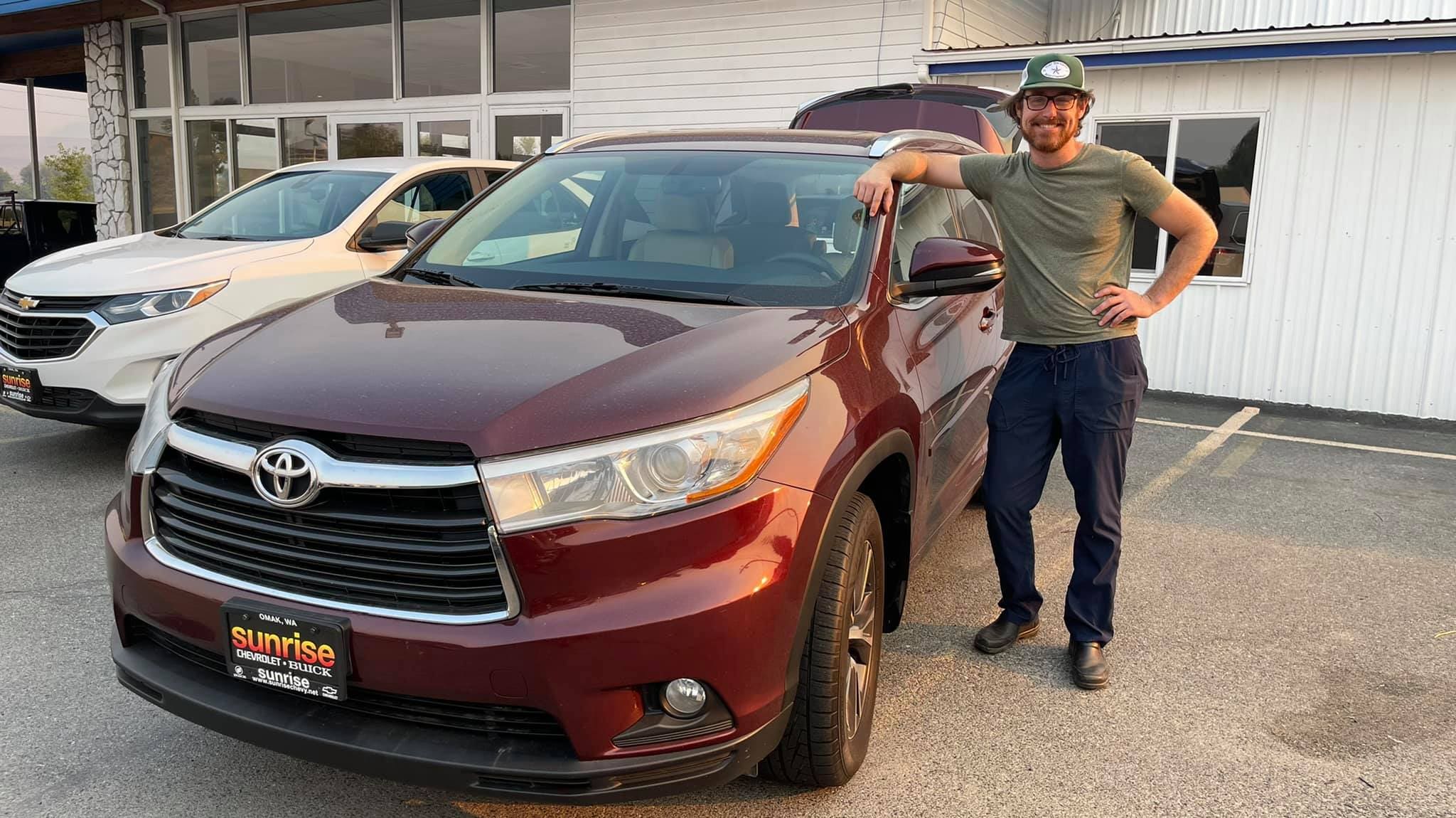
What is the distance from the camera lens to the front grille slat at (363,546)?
7.03 feet

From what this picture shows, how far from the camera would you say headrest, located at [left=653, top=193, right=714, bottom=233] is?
3428mm

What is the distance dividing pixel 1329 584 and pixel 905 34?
7.28 metres

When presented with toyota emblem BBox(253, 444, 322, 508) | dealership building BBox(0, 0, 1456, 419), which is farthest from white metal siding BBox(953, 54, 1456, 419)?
toyota emblem BBox(253, 444, 322, 508)

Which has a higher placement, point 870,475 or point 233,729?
point 870,475

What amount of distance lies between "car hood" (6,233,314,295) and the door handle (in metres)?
4.06

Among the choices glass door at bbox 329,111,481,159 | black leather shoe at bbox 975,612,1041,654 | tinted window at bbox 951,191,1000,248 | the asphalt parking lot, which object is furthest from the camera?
glass door at bbox 329,111,481,159

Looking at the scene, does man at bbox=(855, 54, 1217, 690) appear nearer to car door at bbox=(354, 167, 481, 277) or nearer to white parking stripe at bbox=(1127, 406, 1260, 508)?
white parking stripe at bbox=(1127, 406, 1260, 508)

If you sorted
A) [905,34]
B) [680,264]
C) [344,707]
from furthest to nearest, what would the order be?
[905,34] < [680,264] < [344,707]

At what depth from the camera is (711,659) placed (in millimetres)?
2145

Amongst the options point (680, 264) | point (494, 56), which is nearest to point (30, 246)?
point (494, 56)

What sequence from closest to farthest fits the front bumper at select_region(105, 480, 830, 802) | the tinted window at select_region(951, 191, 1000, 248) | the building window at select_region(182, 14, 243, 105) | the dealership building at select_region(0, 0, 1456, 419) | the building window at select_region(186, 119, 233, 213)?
1. the front bumper at select_region(105, 480, 830, 802)
2. the tinted window at select_region(951, 191, 1000, 248)
3. the dealership building at select_region(0, 0, 1456, 419)
4. the building window at select_region(182, 14, 243, 105)
5. the building window at select_region(186, 119, 233, 213)

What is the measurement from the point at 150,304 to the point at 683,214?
3418 mm

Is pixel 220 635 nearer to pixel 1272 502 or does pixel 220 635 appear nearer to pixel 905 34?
pixel 1272 502

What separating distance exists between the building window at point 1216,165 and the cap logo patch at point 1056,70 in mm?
6157
